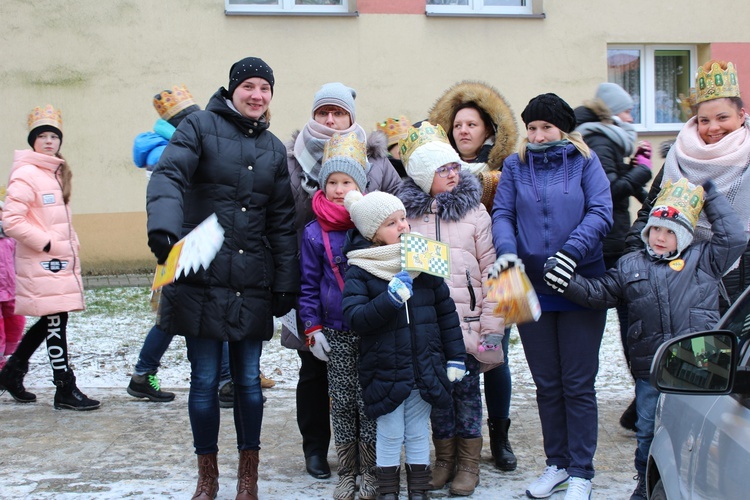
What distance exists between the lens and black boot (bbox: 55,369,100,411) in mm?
5949

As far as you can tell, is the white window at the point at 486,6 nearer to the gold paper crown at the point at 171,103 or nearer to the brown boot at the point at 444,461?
the gold paper crown at the point at 171,103

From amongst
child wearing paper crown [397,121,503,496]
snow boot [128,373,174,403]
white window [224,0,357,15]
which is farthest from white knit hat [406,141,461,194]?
white window [224,0,357,15]

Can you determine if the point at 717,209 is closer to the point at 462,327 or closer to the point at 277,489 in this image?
the point at 462,327

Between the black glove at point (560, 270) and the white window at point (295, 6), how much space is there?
8.17 m

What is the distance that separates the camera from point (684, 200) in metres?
4.03

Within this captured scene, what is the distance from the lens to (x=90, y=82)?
11211 millimetres

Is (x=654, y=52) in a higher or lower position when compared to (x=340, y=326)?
higher

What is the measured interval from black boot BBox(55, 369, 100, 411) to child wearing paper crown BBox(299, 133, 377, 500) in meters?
2.37

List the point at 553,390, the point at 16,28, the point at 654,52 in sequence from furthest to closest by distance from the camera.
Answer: the point at 654,52 < the point at 16,28 < the point at 553,390

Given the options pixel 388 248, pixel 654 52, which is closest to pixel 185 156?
pixel 388 248

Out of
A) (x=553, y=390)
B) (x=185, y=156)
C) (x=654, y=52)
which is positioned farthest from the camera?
(x=654, y=52)

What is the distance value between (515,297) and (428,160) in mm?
975

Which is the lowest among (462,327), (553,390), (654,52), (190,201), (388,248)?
(553,390)

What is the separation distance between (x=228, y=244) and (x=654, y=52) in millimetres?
10145
